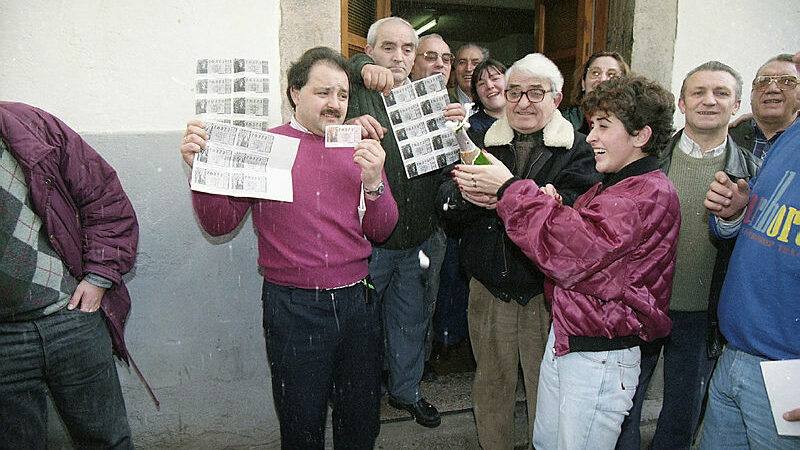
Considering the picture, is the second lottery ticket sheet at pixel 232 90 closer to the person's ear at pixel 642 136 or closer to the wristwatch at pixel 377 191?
the wristwatch at pixel 377 191

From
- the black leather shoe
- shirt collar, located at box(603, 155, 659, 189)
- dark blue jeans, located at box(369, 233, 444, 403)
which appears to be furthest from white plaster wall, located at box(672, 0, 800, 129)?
the black leather shoe

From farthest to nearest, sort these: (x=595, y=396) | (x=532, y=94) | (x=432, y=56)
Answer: (x=432, y=56), (x=532, y=94), (x=595, y=396)

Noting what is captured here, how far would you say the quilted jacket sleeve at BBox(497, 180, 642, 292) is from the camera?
1.97m

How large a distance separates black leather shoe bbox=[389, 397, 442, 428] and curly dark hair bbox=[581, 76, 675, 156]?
231cm

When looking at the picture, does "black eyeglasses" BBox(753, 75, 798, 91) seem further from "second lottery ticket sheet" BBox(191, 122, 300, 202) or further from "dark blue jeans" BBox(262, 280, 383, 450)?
"second lottery ticket sheet" BBox(191, 122, 300, 202)

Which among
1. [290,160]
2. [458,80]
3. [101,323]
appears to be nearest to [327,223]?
[290,160]

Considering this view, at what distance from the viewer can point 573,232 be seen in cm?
199

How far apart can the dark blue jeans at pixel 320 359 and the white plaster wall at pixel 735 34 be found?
3.13 meters

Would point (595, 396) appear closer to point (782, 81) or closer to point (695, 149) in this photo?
point (695, 149)

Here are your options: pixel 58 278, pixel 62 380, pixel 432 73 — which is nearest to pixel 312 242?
pixel 58 278

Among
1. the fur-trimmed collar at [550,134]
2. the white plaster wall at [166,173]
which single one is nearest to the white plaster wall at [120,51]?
the white plaster wall at [166,173]

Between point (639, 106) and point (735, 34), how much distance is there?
2.81 meters

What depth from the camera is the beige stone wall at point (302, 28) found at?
336 centimetres

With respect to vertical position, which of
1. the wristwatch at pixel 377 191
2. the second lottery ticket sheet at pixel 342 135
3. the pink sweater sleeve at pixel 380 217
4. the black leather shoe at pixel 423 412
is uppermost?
the second lottery ticket sheet at pixel 342 135
